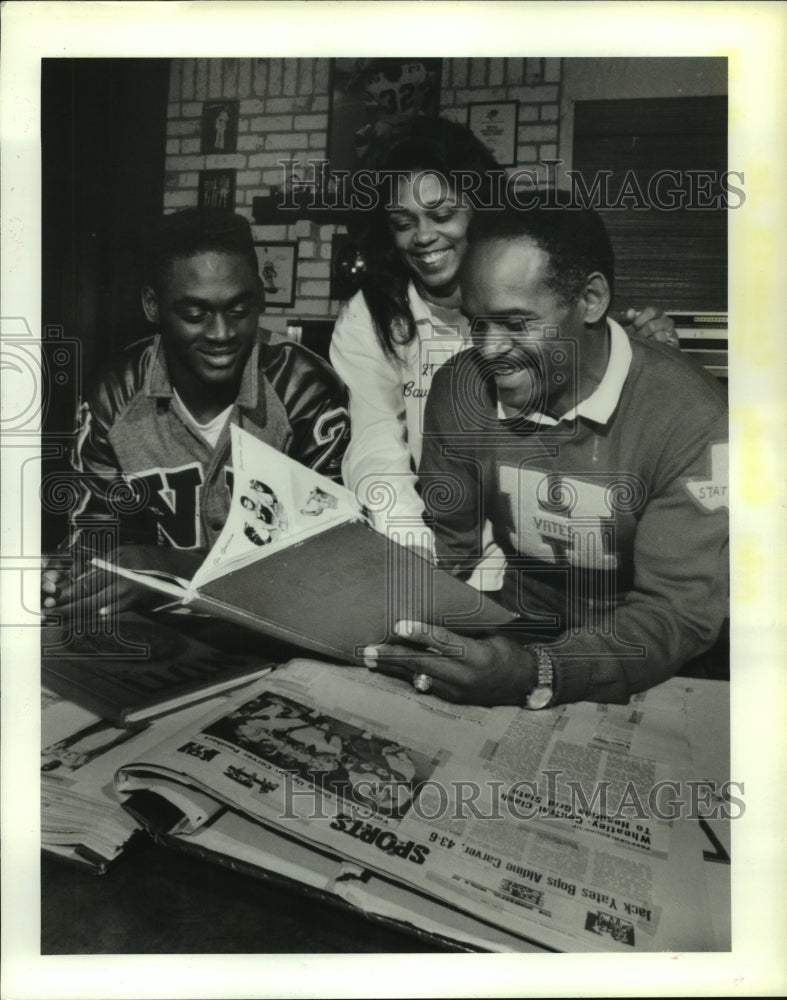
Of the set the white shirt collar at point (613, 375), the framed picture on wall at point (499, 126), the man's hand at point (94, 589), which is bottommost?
the man's hand at point (94, 589)

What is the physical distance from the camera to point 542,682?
134cm

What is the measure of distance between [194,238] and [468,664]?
0.84 meters

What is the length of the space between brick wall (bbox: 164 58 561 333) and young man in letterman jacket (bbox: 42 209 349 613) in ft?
0.27

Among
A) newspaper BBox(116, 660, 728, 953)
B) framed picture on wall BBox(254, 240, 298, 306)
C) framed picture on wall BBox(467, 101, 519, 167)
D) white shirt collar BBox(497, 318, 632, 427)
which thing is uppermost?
framed picture on wall BBox(467, 101, 519, 167)

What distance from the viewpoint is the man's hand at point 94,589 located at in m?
1.37

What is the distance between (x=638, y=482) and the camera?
53.1 inches

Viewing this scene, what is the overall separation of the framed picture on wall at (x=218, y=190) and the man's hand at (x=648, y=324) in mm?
687

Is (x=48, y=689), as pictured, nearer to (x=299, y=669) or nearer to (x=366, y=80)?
(x=299, y=669)

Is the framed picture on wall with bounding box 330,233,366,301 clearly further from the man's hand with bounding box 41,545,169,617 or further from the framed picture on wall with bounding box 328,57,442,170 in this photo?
the man's hand with bounding box 41,545,169,617

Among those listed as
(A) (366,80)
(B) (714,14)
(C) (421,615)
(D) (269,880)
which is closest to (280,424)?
(C) (421,615)

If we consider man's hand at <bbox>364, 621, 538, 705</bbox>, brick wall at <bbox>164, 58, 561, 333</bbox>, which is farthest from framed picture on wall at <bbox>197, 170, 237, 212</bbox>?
man's hand at <bbox>364, 621, 538, 705</bbox>

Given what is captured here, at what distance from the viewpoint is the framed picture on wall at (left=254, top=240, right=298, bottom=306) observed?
1348 mm

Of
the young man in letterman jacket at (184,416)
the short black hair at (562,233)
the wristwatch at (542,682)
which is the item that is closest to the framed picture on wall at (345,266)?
the young man in letterman jacket at (184,416)

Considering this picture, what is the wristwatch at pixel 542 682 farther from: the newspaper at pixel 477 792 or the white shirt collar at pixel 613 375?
the white shirt collar at pixel 613 375
